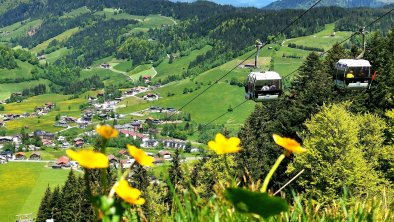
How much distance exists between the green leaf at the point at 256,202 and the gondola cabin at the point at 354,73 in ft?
59.4

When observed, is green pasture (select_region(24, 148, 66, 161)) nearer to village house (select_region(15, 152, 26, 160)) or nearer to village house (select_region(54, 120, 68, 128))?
village house (select_region(15, 152, 26, 160))

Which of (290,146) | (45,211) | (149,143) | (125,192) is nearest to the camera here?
(125,192)

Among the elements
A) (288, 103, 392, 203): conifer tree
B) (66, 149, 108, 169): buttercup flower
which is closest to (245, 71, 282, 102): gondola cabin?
(288, 103, 392, 203): conifer tree

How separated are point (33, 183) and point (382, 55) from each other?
95997 mm

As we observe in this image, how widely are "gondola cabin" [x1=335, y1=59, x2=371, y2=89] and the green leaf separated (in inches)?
713

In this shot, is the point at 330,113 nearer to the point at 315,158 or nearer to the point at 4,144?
the point at 315,158

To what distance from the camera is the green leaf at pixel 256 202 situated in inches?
59.2

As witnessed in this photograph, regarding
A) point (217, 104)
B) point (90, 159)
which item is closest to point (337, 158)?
point (90, 159)

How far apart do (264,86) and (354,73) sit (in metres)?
3.89

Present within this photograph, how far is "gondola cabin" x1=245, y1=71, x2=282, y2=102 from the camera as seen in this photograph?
18641 millimetres

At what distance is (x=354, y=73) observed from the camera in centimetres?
1909

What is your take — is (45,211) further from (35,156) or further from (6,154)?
(6,154)

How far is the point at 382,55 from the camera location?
33031mm

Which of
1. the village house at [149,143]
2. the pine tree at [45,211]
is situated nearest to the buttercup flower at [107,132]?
the pine tree at [45,211]
